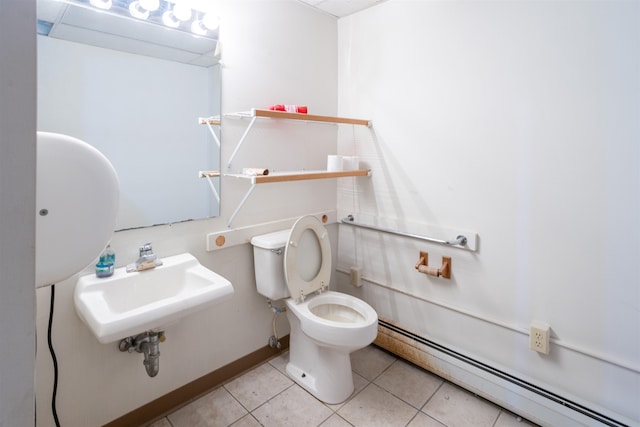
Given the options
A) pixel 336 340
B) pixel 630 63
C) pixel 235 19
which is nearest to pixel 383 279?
pixel 336 340

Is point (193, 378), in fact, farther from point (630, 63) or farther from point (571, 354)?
point (630, 63)

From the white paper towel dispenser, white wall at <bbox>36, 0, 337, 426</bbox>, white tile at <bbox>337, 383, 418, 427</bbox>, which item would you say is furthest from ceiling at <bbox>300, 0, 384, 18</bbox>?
white tile at <bbox>337, 383, 418, 427</bbox>

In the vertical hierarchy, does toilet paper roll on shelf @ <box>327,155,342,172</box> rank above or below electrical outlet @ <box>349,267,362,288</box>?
above

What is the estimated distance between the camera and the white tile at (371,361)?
2.11 meters

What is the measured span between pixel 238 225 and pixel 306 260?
1.49 feet

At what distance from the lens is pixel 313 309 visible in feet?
6.68

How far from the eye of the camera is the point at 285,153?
217 centimetres

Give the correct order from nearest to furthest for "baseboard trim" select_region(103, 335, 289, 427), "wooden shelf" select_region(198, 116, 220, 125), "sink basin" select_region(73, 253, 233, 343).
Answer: "sink basin" select_region(73, 253, 233, 343) → "baseboard trim" select_region(103, 335, 289, 427) → "wooden shelf" select_region(198, 116, 220, 125)

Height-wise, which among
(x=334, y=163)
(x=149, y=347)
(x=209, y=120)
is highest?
(x=209, y=120)

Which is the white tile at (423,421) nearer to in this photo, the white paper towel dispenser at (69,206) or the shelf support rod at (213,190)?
the shelf support rod at (213,190)

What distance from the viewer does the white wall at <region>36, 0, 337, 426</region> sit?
146 cm

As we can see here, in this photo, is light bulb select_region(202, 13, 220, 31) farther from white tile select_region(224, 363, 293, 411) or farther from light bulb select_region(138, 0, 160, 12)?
white tile select_region(224, 363, 293, 411)

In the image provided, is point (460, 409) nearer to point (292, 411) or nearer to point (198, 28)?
point (292, 411)

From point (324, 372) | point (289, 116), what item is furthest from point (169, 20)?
point (324, 372)
